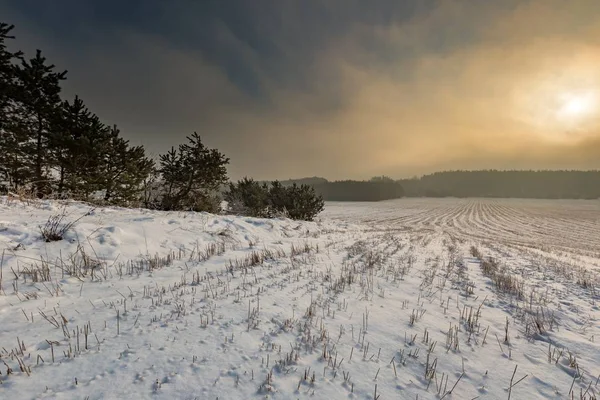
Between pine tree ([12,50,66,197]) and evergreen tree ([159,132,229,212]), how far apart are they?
727 centimetres

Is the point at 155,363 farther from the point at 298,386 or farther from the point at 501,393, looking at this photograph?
the point at 501,393

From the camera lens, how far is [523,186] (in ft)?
497

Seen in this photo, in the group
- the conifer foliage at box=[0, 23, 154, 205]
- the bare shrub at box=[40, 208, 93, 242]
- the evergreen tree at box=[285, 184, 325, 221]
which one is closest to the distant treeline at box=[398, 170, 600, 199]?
the evergreen tree at box=[285, 184, 325, 221]

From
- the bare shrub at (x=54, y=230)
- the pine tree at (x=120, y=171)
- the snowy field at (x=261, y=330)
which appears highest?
the pine tree at (x=120, y=171)

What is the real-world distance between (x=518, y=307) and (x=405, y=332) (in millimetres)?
3033

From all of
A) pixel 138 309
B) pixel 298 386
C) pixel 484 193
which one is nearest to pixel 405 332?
pixel 298 386

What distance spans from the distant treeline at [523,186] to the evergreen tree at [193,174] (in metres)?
149

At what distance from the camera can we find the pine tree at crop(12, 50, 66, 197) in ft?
49.5

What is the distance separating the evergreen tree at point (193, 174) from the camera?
2184cm

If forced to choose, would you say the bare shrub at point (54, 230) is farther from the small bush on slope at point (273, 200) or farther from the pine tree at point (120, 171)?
the small bush on slope at point (273, 200)

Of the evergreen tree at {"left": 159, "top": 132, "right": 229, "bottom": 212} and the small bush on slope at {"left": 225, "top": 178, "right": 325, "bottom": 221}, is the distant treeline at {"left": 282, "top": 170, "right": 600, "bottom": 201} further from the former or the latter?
the evergreen tree at {"left": 159, "top": 132, "right": 229, "bottom": 212}

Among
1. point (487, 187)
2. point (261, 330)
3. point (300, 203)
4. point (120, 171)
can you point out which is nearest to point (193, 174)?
point (120, 171)

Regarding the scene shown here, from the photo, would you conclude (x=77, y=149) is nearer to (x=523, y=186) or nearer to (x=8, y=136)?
(x=8, y=136)

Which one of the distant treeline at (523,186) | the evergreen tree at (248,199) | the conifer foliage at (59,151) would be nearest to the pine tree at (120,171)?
the conifer foliage at (59,151)
